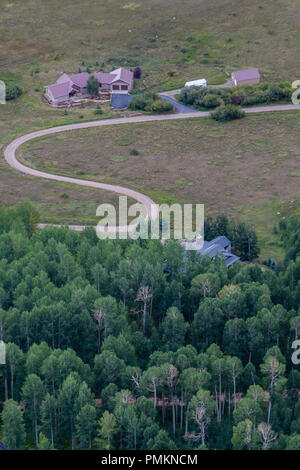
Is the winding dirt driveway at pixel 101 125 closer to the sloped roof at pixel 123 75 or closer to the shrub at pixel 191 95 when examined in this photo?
the shrub at pixel 191 95

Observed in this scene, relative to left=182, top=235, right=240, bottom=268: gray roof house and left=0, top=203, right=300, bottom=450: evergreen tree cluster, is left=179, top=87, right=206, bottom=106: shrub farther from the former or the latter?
left=0, top=203, right=300, bottom=450: evergreen tree cluster

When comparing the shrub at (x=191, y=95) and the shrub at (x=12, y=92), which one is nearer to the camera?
the shrub at (x=191, y=95)

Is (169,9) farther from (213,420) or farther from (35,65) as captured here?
(213,420)

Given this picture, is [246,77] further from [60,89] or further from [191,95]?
[60,89]

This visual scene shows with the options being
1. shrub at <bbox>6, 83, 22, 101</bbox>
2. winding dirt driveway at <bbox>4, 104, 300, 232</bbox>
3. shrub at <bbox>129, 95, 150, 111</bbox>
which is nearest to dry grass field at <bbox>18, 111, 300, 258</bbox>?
winding dirt driveway at <bbox>4, 104, 300, 232</bbox>

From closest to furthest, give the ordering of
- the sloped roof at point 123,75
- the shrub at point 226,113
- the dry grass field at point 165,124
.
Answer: the dry grass field at point 165,124, the shrub at point 226,113, the sloped roof at point 123,75

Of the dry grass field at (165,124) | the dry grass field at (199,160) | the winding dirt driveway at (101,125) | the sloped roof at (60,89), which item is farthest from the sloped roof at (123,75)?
the dry grass field at (199,160)

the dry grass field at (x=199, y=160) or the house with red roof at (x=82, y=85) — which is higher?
the house with red roof at (x=82, y=85)
